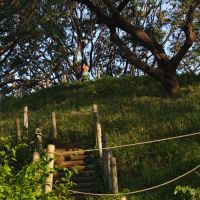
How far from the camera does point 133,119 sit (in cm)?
1733

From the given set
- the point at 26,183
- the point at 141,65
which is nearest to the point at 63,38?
the point at 141,65

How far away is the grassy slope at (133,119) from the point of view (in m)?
12.8

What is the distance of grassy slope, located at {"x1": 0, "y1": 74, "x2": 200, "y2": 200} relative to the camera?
12.8 metres

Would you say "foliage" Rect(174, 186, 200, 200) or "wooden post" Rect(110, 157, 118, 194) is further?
"wooden post" Rect(110, 157, 118, 194)

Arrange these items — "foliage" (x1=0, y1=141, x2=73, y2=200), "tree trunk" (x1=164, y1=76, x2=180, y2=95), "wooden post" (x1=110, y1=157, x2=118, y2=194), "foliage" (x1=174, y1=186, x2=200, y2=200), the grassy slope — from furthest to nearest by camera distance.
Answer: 1. "tree trunk" (x1=164, y1=76, x2=180, y2=95)
2. the grassy slope
3. "wooden post" (x1=110, y1=157, x2=118, y2=194)
4. "foliage" (x1=174, y1=186, x2=200, y2=200)
5. "foliage" (x1=0, y1=141, x2=73, y2=200)

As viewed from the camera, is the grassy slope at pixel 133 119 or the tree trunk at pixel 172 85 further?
the tree trunk at pixel 172 85

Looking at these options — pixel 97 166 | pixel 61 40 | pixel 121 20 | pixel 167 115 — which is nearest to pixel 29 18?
pixel 61 40

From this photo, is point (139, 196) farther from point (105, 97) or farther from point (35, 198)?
point (105, 97)

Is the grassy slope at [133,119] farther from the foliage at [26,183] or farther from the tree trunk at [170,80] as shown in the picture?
the foliage at [26,183]

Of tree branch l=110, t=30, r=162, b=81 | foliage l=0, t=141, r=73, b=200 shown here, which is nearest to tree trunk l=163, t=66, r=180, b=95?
tree branch l=110, t=30, r=162, b=81

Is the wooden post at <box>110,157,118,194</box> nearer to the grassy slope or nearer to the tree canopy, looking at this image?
the grassy slope

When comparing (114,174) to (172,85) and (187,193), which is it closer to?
(187,193)

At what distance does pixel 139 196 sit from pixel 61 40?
19825 millimetres

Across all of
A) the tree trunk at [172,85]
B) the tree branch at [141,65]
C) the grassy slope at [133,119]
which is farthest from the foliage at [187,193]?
the tree trunk at [172,85]
